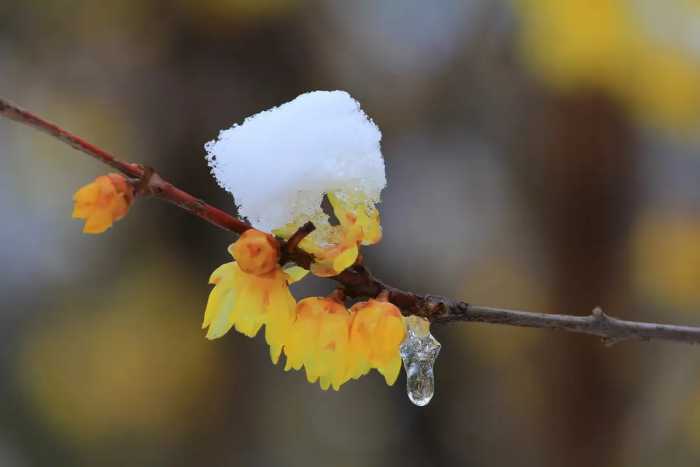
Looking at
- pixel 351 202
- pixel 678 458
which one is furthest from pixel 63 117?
pixel 678 458

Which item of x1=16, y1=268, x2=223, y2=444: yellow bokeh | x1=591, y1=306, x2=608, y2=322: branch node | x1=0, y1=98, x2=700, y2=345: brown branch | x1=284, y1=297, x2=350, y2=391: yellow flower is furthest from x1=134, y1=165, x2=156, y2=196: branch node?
x1=16, y1=268, x2=223, y2=444: yellow bokeh

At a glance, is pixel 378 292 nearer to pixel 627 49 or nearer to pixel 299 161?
pixel 299 161

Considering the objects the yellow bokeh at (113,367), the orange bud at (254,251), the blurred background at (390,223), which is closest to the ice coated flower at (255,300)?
the orange bud at (254,251)

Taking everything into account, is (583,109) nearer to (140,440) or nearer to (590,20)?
(590,20)

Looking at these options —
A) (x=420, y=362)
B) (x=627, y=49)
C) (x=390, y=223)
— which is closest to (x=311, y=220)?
(x=420, y=362)

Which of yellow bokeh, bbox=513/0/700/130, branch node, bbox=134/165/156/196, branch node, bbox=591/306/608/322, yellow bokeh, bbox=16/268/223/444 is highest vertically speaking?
yellow bokeh, bbox=513/0/700/130

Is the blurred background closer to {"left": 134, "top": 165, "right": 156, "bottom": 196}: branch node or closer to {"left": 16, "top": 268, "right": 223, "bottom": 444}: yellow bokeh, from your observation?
{"left": 16, "top": 268, "right": 223, "bottom": 444}: yellow bokeh
